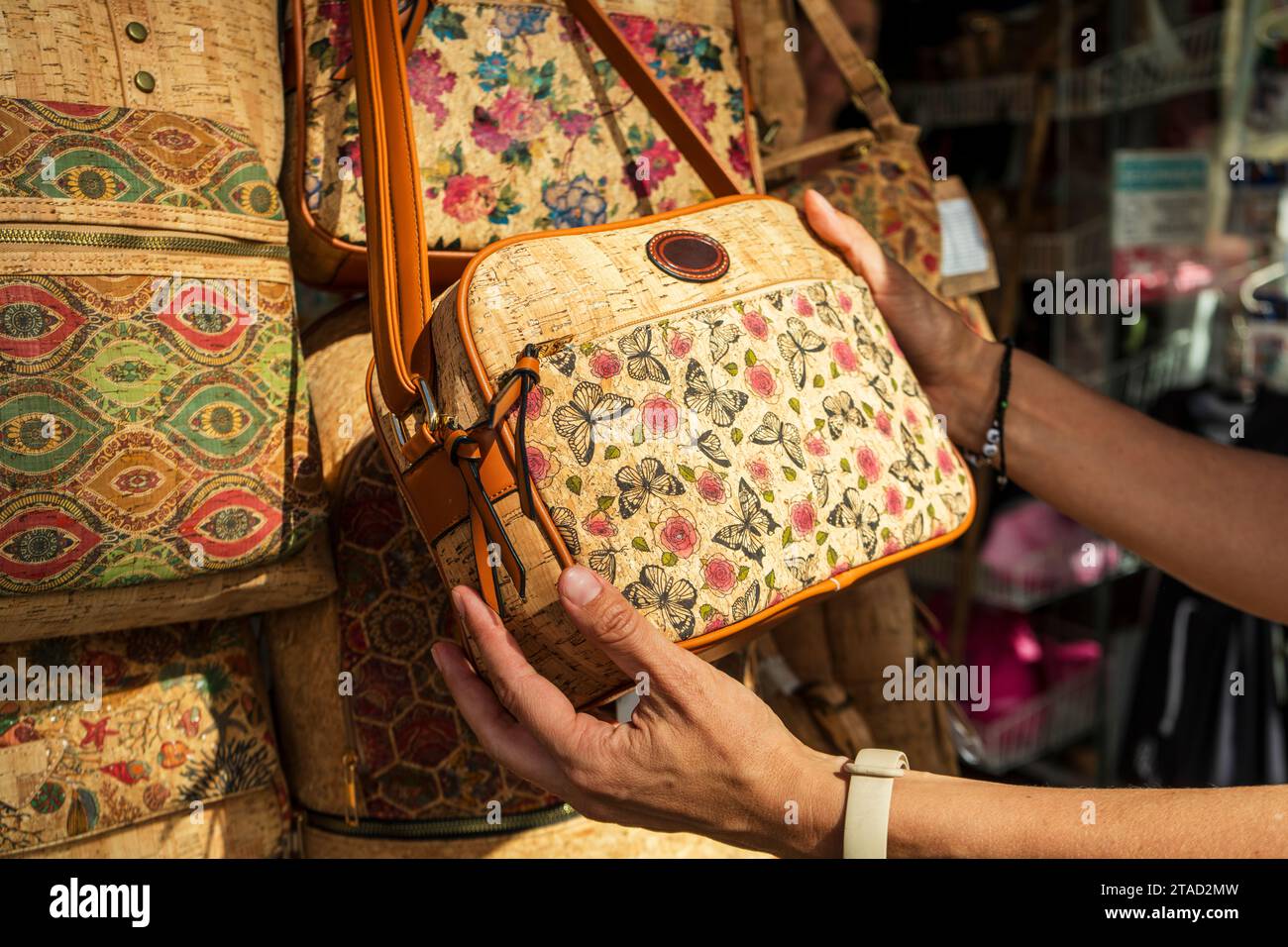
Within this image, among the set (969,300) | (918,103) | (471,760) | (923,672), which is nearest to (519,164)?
(471,760)

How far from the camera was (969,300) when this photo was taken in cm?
134

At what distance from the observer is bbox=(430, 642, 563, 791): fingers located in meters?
0.81

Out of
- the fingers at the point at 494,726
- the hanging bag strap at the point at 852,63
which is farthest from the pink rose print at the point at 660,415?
the hanging bag strap at the point at 852,63

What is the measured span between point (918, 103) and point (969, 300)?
1010mm

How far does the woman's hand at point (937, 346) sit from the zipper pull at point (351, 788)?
0.67 meters

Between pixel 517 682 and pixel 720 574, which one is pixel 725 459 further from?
pixel 517 682

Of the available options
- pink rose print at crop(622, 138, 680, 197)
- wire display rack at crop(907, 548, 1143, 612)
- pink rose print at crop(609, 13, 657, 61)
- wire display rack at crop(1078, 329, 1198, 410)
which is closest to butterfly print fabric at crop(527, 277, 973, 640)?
pink rose print at crop(622, 138, 680, 197)

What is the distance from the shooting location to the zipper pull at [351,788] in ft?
3.02

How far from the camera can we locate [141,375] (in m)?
0.80

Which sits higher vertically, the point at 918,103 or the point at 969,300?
the point at 918,103

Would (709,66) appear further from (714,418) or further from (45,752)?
(45,752)

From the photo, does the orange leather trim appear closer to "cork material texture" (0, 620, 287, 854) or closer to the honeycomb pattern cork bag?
the honeycomb pattern cork bag

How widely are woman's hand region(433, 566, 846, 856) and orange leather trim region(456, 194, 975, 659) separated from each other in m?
0.04
